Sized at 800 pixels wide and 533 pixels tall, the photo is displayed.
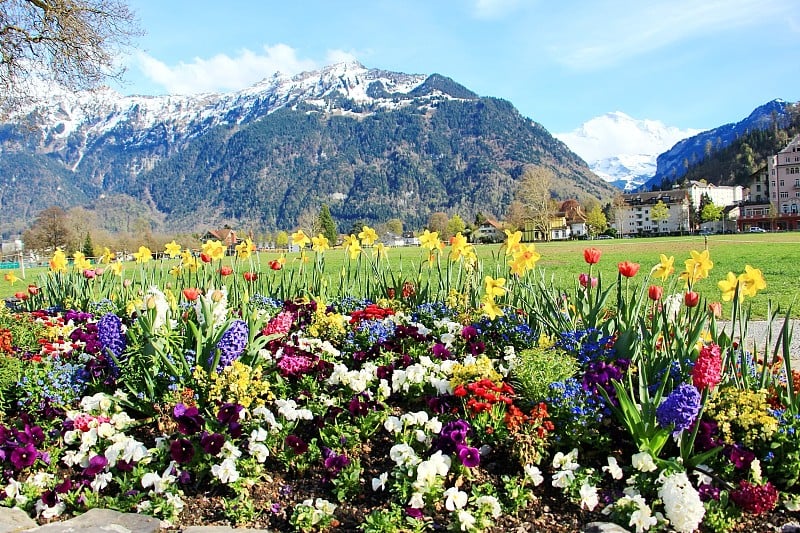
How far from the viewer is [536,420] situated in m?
3.07

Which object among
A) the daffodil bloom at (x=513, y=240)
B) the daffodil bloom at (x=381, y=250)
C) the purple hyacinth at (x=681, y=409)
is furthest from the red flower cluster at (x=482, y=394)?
the daffodil bloom at (x=381, y=250)

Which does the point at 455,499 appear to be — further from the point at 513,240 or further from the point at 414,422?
the point at 513,240

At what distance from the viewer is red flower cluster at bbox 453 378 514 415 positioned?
322 centimetres

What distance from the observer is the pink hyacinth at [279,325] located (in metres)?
4.79

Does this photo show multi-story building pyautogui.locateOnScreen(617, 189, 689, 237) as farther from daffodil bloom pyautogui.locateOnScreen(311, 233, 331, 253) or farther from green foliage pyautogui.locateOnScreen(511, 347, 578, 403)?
green foliage pyautogui.locateOnScreen(511, 347, 578, 403)

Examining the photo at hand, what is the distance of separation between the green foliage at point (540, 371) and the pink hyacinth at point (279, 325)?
6.69ft

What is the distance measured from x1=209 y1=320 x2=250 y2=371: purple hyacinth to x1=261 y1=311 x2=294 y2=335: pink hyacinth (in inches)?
26.6

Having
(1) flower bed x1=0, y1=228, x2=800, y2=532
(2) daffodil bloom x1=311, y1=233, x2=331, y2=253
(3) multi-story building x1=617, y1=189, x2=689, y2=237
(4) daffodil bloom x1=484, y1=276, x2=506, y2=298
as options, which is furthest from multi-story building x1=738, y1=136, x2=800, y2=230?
(1) flower bed x1=0, y1=228, x2=800, y2=532

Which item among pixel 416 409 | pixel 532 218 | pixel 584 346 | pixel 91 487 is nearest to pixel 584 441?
pixel 584 346

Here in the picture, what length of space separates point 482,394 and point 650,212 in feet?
424

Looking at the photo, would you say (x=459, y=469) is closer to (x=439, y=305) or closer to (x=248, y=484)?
(x=248, y=484)

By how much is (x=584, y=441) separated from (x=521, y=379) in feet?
1.73

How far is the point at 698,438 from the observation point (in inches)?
119

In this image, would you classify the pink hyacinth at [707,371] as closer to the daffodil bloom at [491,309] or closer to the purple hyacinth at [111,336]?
the daffodil bloom at [491,309]
